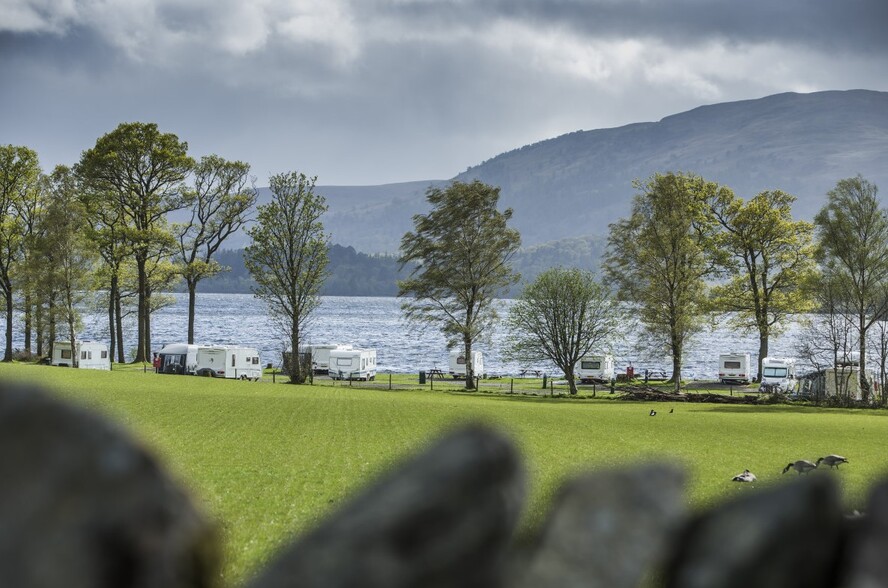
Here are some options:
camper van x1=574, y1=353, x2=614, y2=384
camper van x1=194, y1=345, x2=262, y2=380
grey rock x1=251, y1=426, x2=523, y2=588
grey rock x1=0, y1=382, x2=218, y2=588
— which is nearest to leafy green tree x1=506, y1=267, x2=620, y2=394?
camper van x1=574, y1=353, x2=614, y2=384

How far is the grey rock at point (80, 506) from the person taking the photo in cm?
193

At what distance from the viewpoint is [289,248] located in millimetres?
65562

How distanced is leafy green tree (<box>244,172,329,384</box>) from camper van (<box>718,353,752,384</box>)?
40.6 meters

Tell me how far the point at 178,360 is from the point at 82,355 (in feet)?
23.9

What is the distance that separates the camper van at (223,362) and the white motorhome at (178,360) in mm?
394

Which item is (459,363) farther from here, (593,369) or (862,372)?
(862,372)

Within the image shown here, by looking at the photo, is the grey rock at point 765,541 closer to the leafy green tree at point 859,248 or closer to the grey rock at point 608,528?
the grey rock at point 608,528

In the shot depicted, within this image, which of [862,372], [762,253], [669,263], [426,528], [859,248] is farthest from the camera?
[762,253]

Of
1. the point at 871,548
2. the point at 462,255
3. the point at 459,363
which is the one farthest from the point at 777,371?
the point at 871,548

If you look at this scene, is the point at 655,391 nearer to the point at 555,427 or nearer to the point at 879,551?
the point at 555,427

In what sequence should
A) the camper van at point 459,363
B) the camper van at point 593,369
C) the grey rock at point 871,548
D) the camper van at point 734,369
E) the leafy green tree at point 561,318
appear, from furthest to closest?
1. the camper van at point 459,363
2. the camper van at point 593,369
3. the camper van at point 734,369
4. the leafy green tree at point 561,318
5. the grey rock at point 871,548

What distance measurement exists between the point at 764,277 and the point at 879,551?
73499 mm

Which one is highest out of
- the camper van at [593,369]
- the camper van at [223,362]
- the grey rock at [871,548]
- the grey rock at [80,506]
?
the grey rock at [80,506]

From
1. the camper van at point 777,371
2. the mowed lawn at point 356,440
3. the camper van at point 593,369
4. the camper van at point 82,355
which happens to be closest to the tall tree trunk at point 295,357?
the mowed lawn at point 356,440
